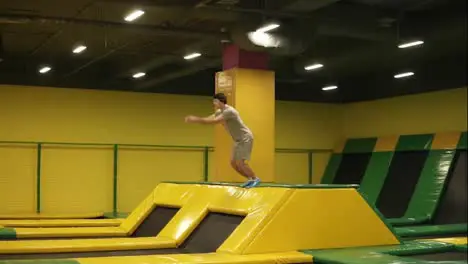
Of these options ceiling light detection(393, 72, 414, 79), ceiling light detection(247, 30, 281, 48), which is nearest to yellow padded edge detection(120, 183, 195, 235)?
ceiling light detection(247, 30, 281, 48)

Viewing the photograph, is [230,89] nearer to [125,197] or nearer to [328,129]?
[125,197]

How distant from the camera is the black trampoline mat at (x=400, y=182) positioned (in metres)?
9.34

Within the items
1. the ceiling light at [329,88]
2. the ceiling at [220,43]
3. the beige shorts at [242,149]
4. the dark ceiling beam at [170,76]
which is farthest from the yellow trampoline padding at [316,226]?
the ceiling light at [329,88]

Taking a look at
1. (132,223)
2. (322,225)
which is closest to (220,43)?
(132,223)

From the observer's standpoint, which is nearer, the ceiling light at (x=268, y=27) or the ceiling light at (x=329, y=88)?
the ceiling light at (x=268, y=27)

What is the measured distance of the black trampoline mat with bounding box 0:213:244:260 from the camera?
4.31 metres

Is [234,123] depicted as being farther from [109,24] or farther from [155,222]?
[109,24]

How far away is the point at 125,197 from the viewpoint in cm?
939

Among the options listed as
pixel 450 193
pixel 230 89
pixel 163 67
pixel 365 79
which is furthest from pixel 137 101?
pixel 450 193

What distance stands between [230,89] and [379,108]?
3933 millimetres

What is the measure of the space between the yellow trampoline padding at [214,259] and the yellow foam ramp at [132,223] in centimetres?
165

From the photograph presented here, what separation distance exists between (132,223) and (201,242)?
1354mm

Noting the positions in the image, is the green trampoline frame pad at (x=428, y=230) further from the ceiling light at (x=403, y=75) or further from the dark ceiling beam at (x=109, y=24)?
the ceiling light at (x=403, y=75)

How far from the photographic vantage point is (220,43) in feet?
27.1
